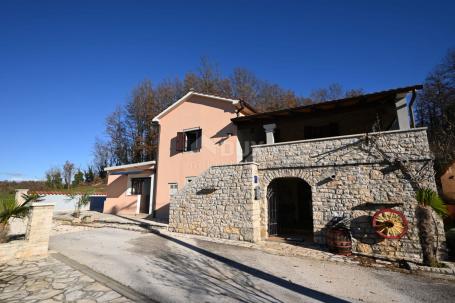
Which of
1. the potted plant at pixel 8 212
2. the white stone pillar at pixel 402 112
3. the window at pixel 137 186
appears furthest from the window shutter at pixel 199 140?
the white stone pillar at pixel 402 112

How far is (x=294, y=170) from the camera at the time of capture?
10.1 metres

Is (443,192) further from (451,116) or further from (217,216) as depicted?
(217,216)

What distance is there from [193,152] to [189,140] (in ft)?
3.84

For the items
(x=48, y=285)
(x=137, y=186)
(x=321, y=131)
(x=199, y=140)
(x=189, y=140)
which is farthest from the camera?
(x=137, y=186)

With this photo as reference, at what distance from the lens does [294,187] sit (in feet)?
A: 43.3

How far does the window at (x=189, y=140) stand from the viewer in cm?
1552

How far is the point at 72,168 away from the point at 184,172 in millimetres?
36196

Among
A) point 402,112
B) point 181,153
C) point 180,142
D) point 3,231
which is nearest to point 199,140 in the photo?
point 180,142

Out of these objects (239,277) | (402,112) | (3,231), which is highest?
(402,112)

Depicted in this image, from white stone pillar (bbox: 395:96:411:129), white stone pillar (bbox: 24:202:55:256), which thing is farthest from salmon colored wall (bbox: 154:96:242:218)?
white stone pillar (bbox: 24:202:55:256)

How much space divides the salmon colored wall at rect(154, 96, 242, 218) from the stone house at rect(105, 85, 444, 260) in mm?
67

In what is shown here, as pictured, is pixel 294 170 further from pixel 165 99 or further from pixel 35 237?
pixel 165 99

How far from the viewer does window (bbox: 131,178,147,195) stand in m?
18.1

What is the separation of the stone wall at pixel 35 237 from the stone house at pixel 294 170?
5.42 m
